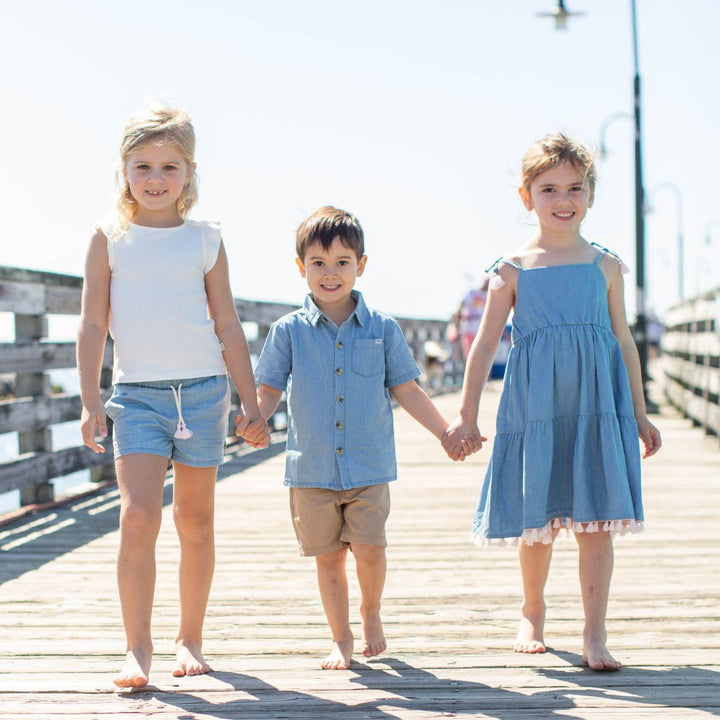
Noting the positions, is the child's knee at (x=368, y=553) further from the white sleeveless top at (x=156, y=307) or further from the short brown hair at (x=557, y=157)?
the short brown hair at (x=557, y=157)

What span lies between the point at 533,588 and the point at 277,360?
1.00 m

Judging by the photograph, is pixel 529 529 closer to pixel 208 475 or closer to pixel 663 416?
pixel 208 475

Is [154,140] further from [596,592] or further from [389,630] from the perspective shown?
[596,592]

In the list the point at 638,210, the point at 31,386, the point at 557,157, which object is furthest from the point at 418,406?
the point at 638,210

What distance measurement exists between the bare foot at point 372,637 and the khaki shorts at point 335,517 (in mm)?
225

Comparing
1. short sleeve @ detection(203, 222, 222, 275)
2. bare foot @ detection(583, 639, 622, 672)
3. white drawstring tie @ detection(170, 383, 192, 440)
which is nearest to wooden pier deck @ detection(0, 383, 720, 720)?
bare foot @ detection(583, 639, 622, 672)

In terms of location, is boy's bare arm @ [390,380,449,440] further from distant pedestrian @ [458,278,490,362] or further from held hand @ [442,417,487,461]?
distant pedestrian @ [458,278,490,362]

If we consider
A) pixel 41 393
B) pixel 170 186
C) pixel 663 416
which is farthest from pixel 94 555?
pixel 663 416

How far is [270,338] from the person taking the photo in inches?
139

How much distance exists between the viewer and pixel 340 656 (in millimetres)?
3326

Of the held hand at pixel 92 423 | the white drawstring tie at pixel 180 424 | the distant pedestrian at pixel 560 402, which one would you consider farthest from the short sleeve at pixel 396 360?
the held hand at pixel 92 423

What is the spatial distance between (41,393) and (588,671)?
3.87 meters

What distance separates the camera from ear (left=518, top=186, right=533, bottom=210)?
3600 mm

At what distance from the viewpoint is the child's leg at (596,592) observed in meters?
3.25
